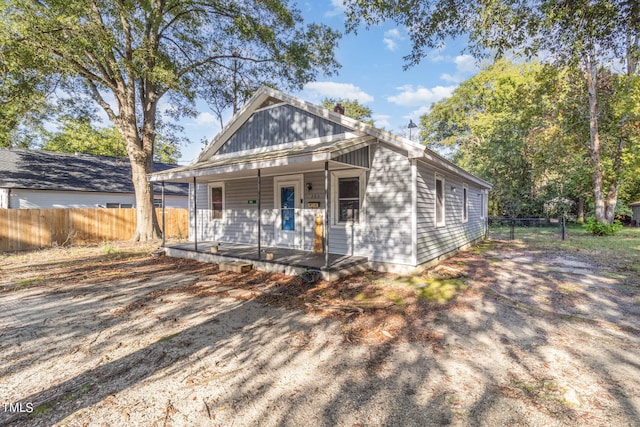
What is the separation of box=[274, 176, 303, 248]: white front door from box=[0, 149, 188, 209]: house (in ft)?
42.1

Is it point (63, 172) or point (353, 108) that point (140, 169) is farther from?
point (353, 108)

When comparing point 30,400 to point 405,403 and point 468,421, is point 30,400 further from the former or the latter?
point 468,421

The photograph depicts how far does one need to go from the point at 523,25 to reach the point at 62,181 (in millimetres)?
20093

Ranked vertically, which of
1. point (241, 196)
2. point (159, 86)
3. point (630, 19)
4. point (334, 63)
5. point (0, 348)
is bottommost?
point (0, 348)

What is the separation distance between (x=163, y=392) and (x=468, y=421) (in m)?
2.51

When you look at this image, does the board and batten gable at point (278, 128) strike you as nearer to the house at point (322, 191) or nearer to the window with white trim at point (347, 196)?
the house at point (322, 191)

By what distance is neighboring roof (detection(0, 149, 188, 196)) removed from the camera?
14625mm

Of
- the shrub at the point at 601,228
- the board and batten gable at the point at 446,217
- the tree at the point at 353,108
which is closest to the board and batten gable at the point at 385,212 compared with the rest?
the board and batten gable at the point at 446,217

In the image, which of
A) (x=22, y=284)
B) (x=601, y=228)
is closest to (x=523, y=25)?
(x=22, y=284)

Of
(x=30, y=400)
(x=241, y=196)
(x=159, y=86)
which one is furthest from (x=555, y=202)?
(x=30, y=400)

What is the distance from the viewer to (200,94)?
1502cm

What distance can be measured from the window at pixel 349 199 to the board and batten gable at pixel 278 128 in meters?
1.34

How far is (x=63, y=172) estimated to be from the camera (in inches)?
650

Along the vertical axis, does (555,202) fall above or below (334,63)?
below
